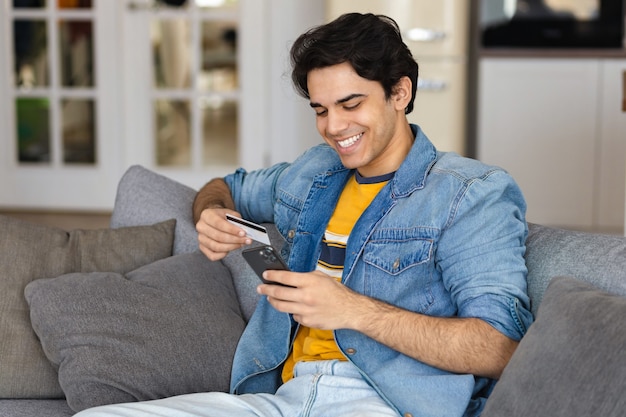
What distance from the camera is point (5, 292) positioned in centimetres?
222

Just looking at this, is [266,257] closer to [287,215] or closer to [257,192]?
[287,215]

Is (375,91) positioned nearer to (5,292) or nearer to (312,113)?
(5,292)

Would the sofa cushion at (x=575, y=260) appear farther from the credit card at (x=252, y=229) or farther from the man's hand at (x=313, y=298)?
the credit card at (x=252, y=229)

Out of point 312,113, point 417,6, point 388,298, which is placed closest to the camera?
point 388,298

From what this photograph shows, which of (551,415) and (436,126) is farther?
(436,126)

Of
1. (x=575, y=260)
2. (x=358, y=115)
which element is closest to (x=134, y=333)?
(x=358, y=115)

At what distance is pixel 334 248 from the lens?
2047 millimetres

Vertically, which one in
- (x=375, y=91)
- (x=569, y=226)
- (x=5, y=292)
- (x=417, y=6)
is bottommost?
(x=569, y=226)

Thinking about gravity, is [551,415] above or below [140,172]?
below

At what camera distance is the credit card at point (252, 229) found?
1832mm

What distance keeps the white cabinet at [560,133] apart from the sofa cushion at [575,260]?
3.50 meters

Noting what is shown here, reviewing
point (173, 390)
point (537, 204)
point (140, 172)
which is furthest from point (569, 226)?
point (173, 390)

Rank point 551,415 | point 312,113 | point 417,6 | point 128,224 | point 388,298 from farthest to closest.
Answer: point 312,113, point 417,6, point 128,224, point 388,298, point 551,415

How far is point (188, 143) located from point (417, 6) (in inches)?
61.6
